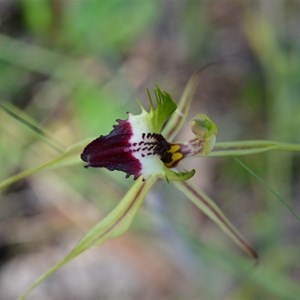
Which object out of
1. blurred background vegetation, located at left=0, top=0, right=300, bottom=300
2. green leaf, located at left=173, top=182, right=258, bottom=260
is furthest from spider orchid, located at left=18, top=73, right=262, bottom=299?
blurred background vegetation, located at left=0, top=0, right=300, bottom=300

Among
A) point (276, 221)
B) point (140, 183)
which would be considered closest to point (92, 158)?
point (140, 183)

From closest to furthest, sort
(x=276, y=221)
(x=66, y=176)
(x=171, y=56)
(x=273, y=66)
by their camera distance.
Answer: (x=276, y=221), (x=66, y=176), (x=273, y=66), (x=171, y=56)

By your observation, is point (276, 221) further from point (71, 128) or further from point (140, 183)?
point (140, 183)

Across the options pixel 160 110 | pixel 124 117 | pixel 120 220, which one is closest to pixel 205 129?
pixel 160 110

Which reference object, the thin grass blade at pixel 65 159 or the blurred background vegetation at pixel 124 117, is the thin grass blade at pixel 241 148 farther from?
the blurred background vegetation at pixel 124 117

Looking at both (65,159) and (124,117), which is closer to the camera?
(65,159)

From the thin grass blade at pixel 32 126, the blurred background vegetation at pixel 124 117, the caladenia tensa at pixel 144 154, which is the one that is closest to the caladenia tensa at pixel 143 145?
the caladenia tensa at pixel 144 154

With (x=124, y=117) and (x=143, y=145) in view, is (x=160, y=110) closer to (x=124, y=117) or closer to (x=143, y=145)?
(x=143, y=145)
